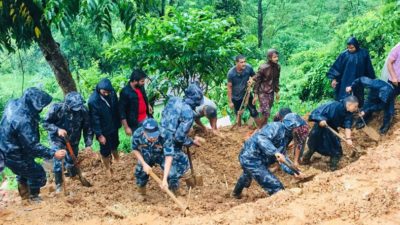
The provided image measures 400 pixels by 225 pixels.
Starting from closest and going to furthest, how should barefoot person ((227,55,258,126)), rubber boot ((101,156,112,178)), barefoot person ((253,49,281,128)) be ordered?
rubber boot ((101,156,112,178)) < barefoot person ((253,49,281,128)) < barefoot person ((227,55,258,126))

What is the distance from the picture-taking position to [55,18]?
575 centimetres

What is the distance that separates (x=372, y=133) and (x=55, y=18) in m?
5.05

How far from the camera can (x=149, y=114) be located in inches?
285

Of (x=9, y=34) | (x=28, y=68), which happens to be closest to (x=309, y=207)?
(x=9, y=34)

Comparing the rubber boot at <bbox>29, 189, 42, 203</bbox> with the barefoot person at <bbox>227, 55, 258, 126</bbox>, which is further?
the barefoot person at <bbox>227, 55, 258, 126</bbox>

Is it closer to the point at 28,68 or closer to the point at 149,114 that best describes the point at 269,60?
the point at 149,114

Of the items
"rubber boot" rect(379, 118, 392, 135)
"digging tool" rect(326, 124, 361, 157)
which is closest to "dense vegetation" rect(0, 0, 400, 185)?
"digging tool" rect(326, 124, 361, 157)

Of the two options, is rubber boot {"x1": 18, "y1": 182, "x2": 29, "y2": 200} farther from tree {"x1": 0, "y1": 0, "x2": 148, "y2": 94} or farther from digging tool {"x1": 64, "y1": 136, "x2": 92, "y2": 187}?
tree {"x1": 0, "y1": 0, "x2": 148, "y2": 94}

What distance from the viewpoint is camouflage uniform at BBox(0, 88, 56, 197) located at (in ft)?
17.6

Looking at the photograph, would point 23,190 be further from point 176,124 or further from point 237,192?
point 237,192

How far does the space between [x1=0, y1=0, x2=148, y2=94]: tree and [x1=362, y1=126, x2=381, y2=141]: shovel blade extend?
156 inches

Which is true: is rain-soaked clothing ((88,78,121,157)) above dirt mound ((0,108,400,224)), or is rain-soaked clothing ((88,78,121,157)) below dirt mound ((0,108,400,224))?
above

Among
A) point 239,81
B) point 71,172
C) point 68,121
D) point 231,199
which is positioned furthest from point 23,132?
point 239,81

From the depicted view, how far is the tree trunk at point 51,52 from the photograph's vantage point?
22.0 ft
